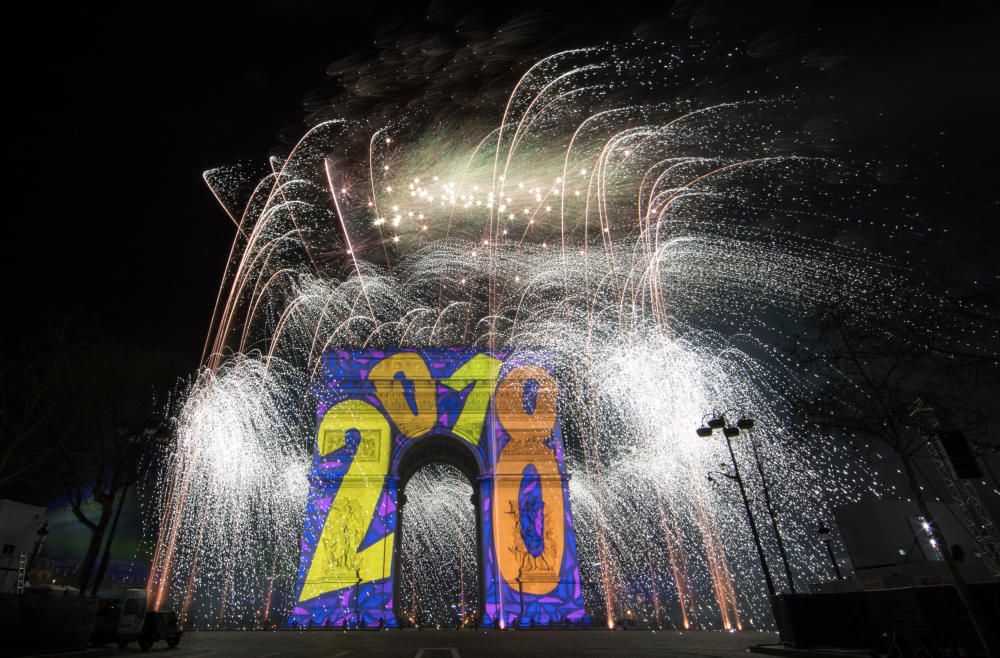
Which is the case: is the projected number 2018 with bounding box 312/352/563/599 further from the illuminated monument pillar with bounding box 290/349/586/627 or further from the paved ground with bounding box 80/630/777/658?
the paved ground with bounding box 80/630/777/658

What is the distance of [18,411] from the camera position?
16.0 m

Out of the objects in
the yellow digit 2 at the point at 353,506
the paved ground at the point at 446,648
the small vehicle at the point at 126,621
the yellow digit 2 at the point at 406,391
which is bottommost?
the paved ground at the point at 446,648

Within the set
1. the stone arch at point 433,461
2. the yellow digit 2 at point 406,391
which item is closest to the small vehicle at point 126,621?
the stone arch at point 433,461

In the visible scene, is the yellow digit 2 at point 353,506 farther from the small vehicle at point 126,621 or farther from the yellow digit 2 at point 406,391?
the small vehicle at point 126,621

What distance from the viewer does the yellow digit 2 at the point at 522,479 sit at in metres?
23.7

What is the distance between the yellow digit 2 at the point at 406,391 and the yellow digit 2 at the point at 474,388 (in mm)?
1211

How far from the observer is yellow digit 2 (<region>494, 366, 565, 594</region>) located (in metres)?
23.7

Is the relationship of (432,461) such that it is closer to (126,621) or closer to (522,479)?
(522,479)

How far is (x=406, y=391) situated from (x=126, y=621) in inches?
656

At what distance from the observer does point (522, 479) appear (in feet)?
84.7

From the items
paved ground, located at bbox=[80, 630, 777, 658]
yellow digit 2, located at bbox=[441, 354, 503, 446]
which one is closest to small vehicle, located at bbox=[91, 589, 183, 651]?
paved ground, located at bbox=[80, 630, 777, 658]

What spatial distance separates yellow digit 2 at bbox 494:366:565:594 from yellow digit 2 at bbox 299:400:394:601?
5.75m

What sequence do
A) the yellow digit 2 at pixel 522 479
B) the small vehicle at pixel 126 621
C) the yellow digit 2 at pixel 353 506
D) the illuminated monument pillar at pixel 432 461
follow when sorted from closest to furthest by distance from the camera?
the small vehicle at pixel 126 621 < the illuminated monument pillar at pixel 432 461 < the yellow digit 2 at pixel 353 506 < the yellow digit 2 at pixel 522 479

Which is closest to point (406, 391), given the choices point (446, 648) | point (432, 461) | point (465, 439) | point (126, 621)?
point (465, 439)
